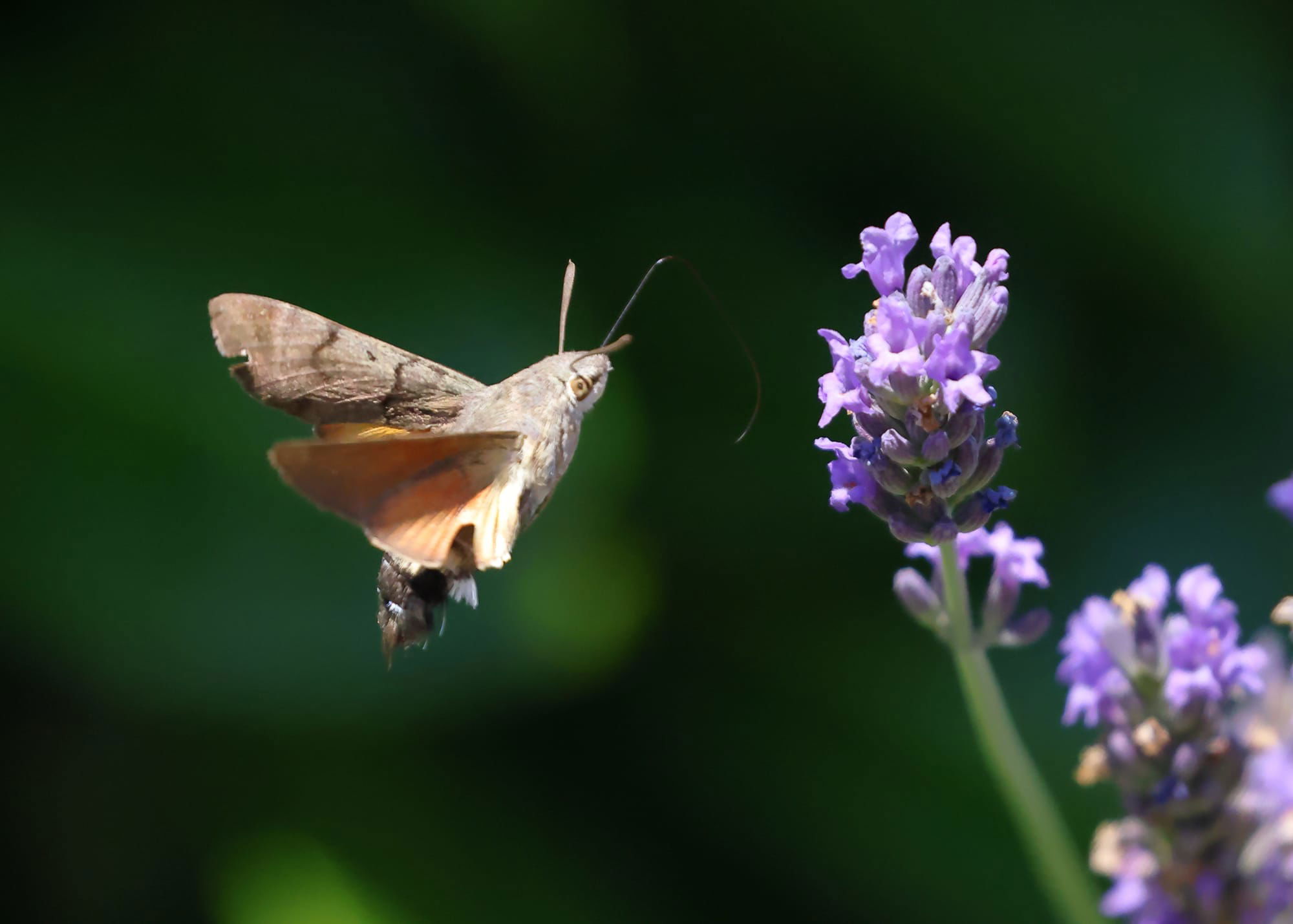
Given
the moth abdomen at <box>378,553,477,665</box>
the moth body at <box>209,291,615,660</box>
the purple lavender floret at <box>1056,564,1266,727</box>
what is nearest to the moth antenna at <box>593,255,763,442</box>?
the moth body at <box>209,291,615,660</box>

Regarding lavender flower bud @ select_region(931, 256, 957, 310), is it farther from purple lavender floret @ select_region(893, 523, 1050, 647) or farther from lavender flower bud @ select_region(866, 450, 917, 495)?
purple lavender floret @ select_region(893, 523, 1050, 647)

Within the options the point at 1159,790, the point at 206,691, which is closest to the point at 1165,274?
the point at 1159,790

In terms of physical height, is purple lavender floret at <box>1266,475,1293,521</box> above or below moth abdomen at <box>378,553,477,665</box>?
above

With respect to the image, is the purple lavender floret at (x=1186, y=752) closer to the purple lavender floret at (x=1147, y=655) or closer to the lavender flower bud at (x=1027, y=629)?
the purple lavender floret at (x=1147, y=655)

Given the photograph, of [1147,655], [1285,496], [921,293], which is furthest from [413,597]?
[1285,496]

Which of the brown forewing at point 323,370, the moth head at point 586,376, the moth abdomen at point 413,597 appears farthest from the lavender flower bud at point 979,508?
the brown forewing at point 323,370

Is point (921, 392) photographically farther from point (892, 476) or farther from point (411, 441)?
point (411, 441)

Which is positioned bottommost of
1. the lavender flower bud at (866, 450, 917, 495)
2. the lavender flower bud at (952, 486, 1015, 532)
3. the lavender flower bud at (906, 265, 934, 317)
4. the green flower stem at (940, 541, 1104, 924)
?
the green flower stem at (940, 541, 1104, 924)
